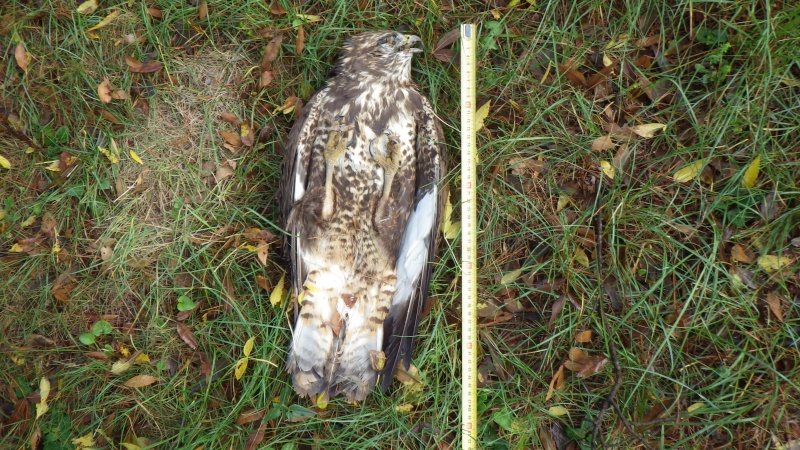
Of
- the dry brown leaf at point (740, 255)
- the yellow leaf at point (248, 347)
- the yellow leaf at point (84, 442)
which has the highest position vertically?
the dry brown leaf at point (740, 255)

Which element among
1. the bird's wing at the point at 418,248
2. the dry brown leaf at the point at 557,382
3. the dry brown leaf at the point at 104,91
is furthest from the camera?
the dry brown leaf at the point at 104,91

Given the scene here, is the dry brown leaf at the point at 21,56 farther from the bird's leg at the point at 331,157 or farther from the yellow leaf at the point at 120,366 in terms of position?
the bird's leg at the point at 331,157

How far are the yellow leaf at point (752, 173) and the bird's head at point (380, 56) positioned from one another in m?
2.12

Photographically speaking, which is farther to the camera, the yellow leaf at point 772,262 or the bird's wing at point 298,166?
the yellow leaf at point 772,262

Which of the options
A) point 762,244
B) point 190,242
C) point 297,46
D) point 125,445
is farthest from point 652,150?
point 125,445

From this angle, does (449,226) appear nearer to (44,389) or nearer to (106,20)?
(106,20)

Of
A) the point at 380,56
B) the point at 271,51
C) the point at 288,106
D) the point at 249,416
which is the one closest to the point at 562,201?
the point at 380,56

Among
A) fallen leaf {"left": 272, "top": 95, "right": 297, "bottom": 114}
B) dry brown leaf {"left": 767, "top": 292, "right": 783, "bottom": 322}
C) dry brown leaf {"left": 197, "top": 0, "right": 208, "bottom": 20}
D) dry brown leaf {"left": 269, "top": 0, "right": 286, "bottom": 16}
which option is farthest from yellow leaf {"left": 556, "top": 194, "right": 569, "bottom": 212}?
dry brown leaf {"left": 197, "top": 0, "right": 208, "bottom": 20}

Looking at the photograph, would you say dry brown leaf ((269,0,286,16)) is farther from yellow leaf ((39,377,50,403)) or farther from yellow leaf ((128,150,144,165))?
yellow leaf ((39,377,50,403))

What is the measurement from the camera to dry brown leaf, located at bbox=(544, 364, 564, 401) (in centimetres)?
281

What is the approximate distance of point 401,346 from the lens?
2768mm

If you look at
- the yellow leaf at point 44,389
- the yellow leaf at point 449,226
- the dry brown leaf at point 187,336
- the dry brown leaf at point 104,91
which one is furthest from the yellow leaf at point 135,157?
the yellow leaf at point 449,226

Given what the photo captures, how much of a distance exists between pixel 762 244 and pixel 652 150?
861 millimetres

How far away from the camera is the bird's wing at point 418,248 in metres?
2.71
